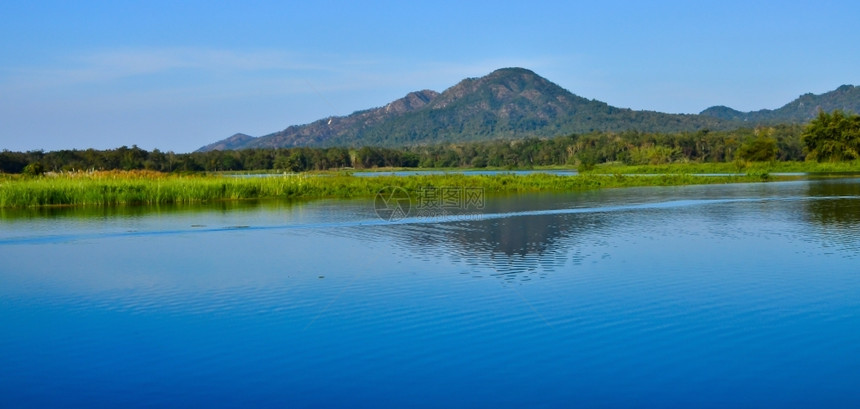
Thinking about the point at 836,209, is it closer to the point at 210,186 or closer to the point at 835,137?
the point at 210,186

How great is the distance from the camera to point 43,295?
1112 centimetres

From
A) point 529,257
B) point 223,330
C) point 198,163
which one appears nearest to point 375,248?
point 529,257

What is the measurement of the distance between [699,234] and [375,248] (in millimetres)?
7403

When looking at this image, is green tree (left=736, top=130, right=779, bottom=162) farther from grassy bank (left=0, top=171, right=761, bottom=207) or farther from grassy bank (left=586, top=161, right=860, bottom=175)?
grassy bank (left=0, top=171, right=761, bottom=207)

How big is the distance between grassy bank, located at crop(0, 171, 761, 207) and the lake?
11922 mm

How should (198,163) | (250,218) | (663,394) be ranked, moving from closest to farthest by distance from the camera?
(663,394) → (250,218) → (198,163)

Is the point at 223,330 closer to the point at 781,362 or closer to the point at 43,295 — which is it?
the point at 43,295

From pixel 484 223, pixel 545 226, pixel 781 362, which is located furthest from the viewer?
pixel 484 223
